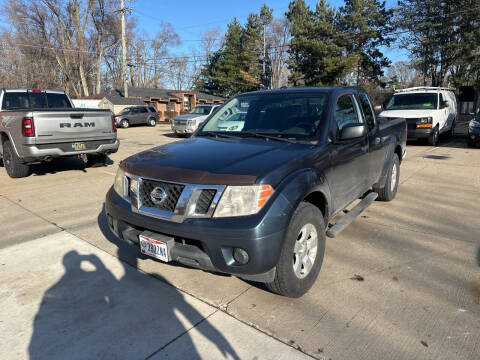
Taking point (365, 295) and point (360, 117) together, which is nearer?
point (365, 295)

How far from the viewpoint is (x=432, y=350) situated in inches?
Result: 87.4

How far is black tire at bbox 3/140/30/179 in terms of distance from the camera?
7.04 metres

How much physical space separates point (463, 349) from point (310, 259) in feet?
3.82

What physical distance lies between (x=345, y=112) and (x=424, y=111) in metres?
9.50

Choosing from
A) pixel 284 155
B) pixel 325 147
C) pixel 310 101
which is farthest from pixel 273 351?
pixel 310 101

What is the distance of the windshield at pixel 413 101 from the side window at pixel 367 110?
352 inches

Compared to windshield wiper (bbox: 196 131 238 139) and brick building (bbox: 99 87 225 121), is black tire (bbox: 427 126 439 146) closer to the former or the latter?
windshield wiper (bbox: 196 131 238 139)

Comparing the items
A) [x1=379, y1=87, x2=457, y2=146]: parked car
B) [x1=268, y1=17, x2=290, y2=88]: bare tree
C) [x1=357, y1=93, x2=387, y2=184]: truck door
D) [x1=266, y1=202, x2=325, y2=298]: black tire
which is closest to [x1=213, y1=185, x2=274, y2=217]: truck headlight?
[x1=266, y1=202, x2=325, y2=298]: black tire

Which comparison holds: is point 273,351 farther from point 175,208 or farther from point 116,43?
→ point 116,43

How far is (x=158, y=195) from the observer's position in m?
2.60

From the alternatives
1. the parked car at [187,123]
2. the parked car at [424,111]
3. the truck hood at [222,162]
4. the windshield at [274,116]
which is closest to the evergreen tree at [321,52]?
the parked car at [187,123]

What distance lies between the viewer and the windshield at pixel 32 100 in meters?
7.74

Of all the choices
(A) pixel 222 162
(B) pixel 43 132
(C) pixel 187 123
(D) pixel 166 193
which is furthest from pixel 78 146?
(C) pixel 187 123

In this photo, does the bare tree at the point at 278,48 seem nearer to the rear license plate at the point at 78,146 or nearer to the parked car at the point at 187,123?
the parked car at the point at 187,123
